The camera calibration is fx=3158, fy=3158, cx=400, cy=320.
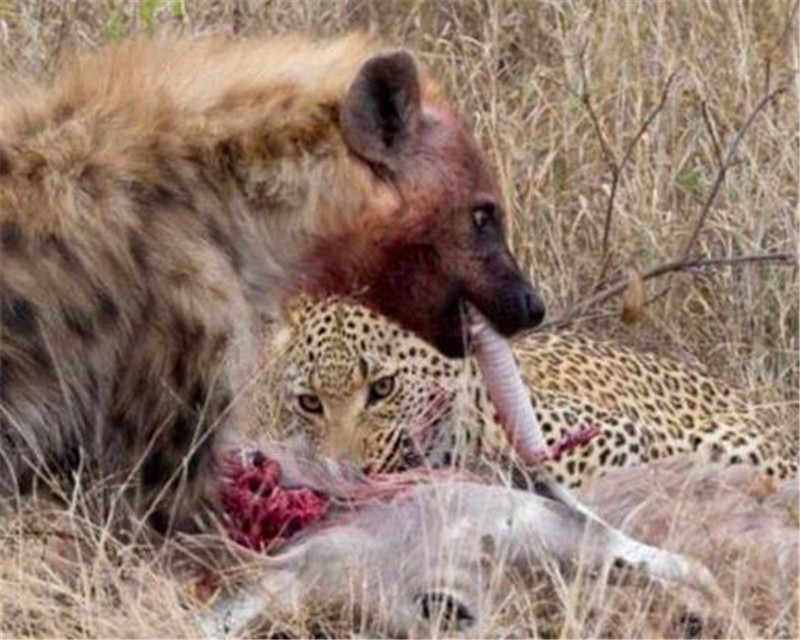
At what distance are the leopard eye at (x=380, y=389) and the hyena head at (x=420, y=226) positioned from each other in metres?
0.81

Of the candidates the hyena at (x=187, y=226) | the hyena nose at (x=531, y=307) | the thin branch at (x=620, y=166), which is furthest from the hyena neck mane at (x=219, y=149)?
the thin branch at (x=620, y=166)

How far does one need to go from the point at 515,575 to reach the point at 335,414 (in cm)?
162

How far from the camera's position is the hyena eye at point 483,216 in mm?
5504

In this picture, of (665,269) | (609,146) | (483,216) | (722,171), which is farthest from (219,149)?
(609,146)

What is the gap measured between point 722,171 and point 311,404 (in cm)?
112

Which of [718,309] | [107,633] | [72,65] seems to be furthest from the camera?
[718,309]

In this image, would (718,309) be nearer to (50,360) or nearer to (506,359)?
(506,359)

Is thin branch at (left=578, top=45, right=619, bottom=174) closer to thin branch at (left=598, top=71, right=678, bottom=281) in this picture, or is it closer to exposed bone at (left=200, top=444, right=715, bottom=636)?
thin branch at (left=598, top=71, right=678, bottom=281)

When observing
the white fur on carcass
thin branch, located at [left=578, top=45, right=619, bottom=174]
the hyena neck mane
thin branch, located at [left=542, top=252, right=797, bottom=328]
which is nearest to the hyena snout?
the hyena neck mane

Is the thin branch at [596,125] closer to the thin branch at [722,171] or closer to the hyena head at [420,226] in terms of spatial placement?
the thin branch at [722,171]

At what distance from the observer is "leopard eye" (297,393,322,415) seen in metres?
6.46

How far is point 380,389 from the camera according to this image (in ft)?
21.2

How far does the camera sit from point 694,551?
4961mm

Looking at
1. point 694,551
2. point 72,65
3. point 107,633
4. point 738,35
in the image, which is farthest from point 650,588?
point 738,35
